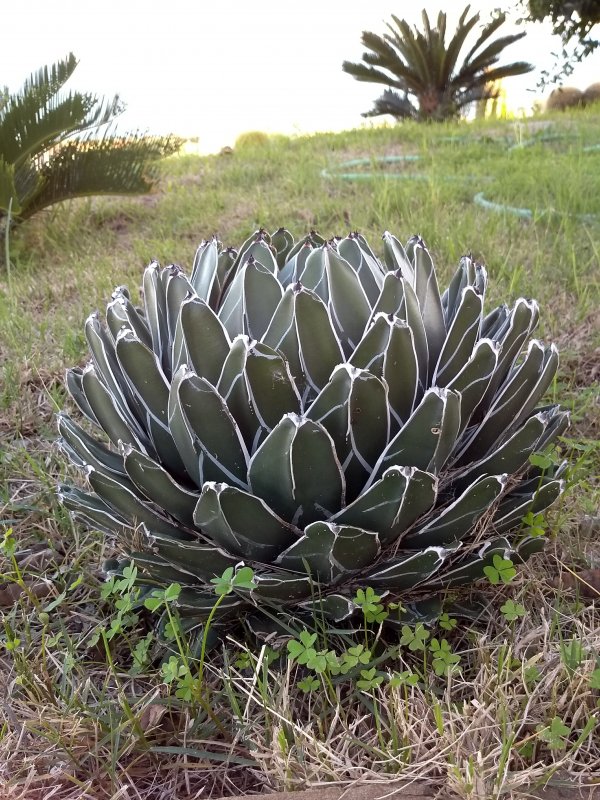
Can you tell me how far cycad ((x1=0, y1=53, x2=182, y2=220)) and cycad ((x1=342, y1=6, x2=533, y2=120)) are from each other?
22.2ft

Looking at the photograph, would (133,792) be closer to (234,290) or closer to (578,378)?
(234,290)

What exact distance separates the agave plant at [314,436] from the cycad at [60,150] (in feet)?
9.63

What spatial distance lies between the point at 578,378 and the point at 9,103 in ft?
11.4

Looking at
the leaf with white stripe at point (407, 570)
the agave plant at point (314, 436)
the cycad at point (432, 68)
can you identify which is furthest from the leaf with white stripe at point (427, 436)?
the cycad at point (432, 68)

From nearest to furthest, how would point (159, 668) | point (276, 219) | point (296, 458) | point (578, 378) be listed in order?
point (296, 458) → point (159, 668) → point (578, 378) → point (276, 219)

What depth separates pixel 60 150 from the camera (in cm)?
406

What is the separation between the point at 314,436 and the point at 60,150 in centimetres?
387

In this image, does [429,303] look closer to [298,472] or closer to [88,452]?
[298,472]

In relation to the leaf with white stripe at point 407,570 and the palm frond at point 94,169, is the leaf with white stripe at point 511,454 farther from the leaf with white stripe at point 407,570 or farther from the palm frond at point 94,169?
the palm frond at point 94,169

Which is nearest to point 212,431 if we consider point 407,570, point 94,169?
point 407,570

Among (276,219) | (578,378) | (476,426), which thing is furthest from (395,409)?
(276,219)

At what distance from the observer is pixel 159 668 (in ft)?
3.62

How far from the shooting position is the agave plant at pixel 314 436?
920mm


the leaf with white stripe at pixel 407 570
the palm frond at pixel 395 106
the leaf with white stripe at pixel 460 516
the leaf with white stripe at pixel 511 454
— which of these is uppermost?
the palm frond at pixel 395 106
